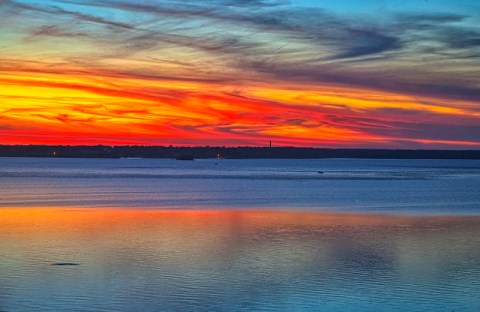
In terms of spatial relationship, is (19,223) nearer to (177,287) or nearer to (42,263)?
(42,263)

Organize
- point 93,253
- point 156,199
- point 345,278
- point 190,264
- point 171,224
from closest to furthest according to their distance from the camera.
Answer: point 345,278
point 190,264
point 93,253
point 171,224
point 156,199

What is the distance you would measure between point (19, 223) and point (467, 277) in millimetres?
18537

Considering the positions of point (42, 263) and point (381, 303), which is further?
point (42, 263)

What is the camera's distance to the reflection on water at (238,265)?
14555 millimetres

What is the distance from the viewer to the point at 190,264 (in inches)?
742

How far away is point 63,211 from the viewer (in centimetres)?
3541

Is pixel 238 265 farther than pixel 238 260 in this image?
No

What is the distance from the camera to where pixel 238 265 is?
61.8ft

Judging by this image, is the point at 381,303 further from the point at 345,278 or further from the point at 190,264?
the point at 190,264

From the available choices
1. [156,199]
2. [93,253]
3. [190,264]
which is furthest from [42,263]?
[156,199]

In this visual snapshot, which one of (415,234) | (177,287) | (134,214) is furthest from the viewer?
(134,214)

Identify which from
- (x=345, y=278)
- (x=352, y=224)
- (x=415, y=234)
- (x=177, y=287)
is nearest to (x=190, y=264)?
(x=177, y=287)

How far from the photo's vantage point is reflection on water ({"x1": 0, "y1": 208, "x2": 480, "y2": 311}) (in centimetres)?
1455

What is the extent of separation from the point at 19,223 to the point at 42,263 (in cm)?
1099
